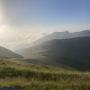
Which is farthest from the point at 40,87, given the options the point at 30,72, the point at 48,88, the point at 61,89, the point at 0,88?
the point at 30,72

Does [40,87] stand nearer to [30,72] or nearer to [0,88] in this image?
[0,88]

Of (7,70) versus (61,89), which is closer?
(61,89)

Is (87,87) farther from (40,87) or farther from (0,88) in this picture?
(0,88)

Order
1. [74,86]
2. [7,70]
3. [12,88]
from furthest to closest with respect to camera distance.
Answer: [7,70]
[74,86]
[12,88]

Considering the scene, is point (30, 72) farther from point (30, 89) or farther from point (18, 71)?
point (30, 89)

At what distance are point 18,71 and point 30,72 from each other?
1789 millimetres

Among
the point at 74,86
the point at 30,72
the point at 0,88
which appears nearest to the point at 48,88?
the point at 74,86

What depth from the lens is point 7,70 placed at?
3384cm

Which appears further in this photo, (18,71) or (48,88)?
(18,71)

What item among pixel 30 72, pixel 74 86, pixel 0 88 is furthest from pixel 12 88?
pixel 30 72

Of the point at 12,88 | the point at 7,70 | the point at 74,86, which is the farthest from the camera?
the point at 7,70

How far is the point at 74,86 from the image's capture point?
17.7 metres

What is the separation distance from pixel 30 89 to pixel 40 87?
1.03 metres

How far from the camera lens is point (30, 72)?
33.8m
